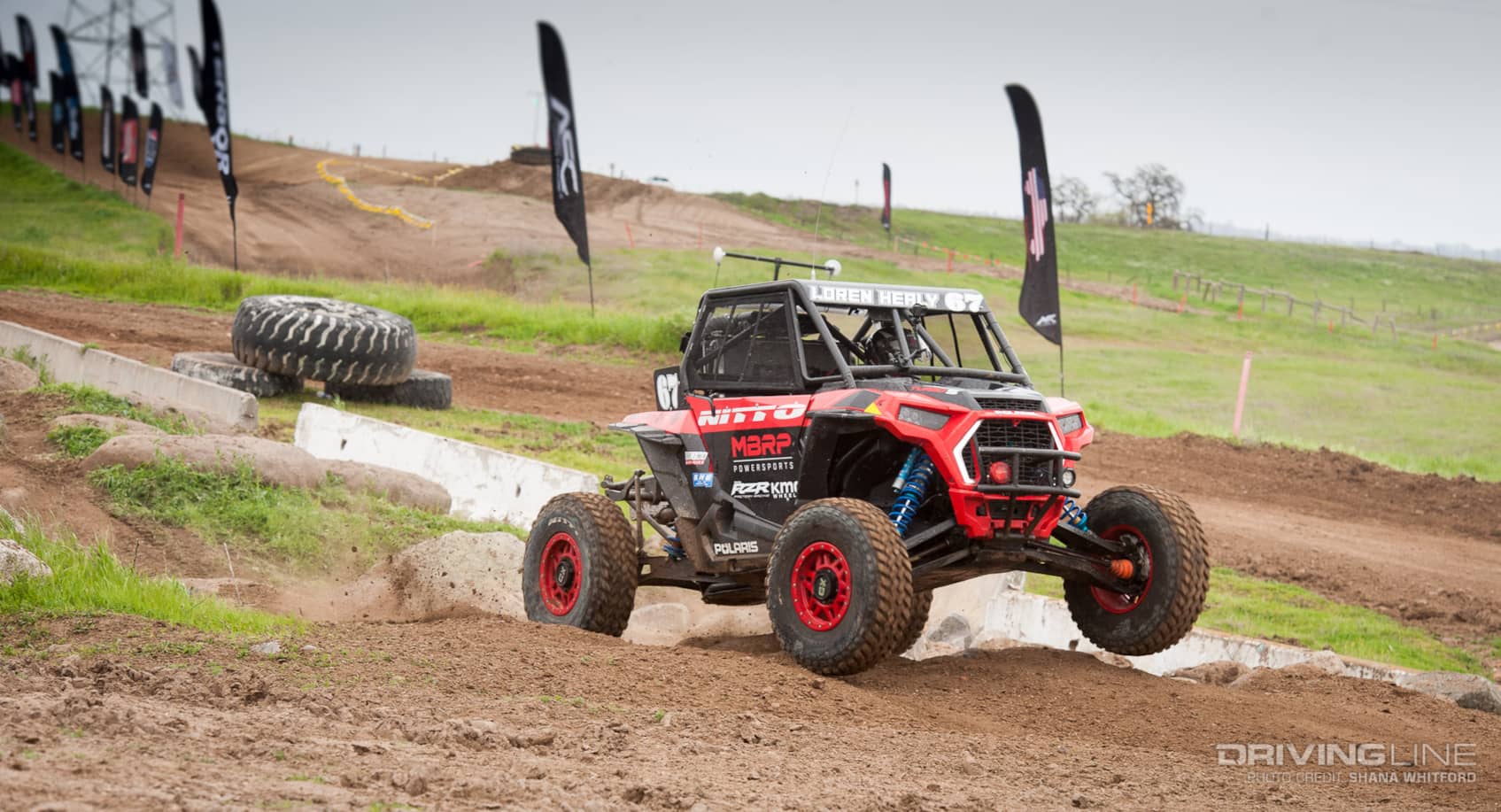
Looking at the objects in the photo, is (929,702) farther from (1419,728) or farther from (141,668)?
(141,668)

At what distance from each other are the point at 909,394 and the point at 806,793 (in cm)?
278

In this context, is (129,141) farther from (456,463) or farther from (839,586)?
(839,586)

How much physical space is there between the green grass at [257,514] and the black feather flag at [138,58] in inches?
2396

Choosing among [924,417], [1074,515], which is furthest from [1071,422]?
[924,417]

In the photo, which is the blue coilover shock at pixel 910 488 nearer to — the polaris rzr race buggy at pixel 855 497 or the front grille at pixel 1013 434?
the polaris rzr race buggy at pixel 855 497

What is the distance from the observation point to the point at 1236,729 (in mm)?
6840

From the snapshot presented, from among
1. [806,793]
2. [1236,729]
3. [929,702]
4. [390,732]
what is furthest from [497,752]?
[1236,729]

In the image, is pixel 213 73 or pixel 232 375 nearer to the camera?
pixel 232 375

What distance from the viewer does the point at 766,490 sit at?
8070 millimetres

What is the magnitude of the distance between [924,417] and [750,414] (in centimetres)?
128

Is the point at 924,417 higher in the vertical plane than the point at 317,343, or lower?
higher

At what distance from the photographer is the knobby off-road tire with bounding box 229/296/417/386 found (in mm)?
16625

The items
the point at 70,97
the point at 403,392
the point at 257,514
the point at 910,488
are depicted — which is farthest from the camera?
the point at 70,97

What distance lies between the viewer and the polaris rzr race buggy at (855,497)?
7.14 metres
